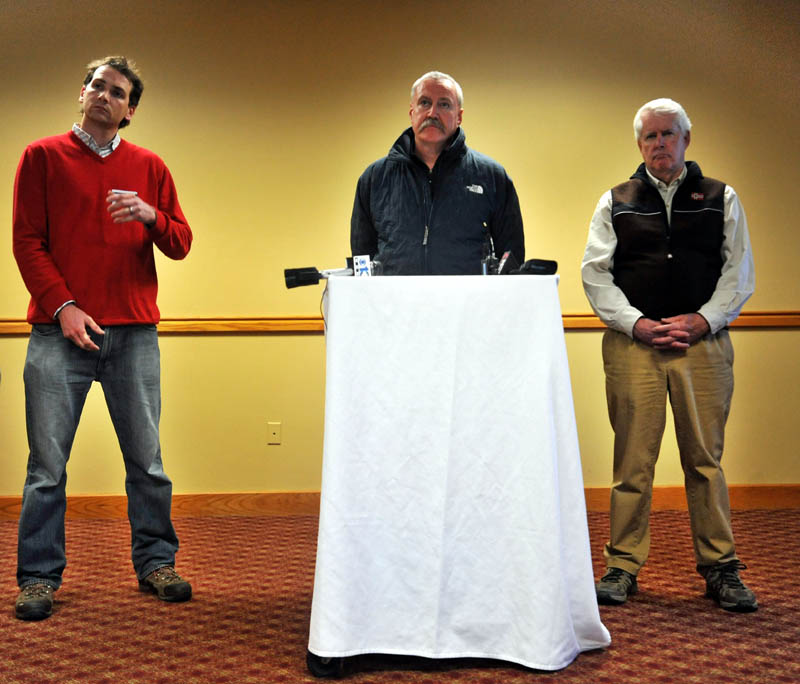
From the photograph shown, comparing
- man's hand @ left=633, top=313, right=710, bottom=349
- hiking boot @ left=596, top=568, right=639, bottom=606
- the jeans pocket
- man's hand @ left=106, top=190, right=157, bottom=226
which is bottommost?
hiking boot @ left=596, top=568, right=639, bottom=606

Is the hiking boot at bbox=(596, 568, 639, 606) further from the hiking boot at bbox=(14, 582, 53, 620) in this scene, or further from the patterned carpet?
the hiking boot at bbox=(14, 582, 53, 620)

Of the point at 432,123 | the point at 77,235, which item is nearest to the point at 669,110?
the point at 432,123

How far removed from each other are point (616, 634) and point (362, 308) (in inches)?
44.5

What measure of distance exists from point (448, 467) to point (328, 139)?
261cm

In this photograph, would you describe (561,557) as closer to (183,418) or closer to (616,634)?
(616,634)


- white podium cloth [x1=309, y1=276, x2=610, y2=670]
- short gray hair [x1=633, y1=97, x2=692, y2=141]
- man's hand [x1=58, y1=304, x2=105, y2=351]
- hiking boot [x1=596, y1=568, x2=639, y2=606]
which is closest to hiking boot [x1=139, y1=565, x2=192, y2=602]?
man's hand [x1=58, y1=304, x2=105, y2=351]

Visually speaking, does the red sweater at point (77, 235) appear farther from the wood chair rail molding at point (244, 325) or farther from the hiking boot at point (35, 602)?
the wood chair rail molding at point (244, 325)

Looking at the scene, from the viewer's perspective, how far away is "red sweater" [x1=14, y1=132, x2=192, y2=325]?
2.63 m

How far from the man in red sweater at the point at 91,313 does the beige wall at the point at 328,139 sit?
137 centimetres

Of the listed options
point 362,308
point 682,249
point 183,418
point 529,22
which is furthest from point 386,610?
point 529,22

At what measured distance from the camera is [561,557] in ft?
6.38

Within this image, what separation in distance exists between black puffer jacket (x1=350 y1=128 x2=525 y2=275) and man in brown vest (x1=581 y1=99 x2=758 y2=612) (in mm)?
382

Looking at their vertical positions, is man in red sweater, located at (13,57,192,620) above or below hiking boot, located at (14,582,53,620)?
above

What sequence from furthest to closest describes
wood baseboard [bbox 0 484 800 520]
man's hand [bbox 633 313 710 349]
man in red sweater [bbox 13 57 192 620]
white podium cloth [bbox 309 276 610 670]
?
wood baseboard [bbox 0 484 800 520], man's hand [bbox 633 313 710 349], man in red sweater [bbox 13 57 192 620], white podium cloth [bbox 309 276 610 670]
